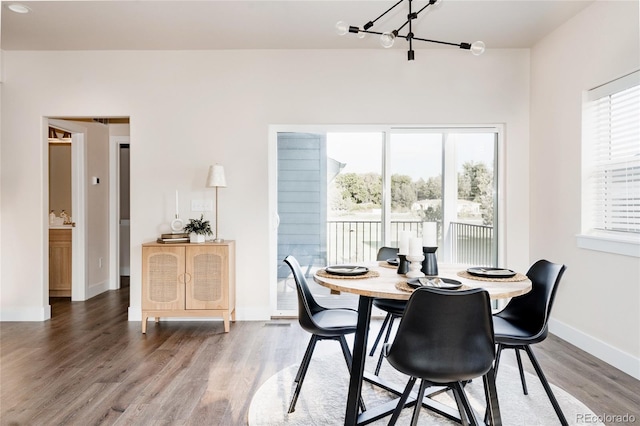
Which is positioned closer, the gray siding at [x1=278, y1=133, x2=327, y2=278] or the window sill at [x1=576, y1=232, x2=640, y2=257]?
the window sill at [x1=576, y1=232, x2=640, y2=257]

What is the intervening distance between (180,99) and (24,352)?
2572 mm

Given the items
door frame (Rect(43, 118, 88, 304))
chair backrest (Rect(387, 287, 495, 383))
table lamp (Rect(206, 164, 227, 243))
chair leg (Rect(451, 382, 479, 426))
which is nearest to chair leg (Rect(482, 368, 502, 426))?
chair leg (Rect(451, 382, 479, 426))

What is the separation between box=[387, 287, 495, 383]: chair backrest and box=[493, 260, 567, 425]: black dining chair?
456mm

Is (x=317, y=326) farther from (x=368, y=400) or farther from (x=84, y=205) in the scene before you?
(x=84, y=205)

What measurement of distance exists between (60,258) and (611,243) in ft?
18.8

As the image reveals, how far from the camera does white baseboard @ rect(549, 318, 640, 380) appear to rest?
8.89 ft

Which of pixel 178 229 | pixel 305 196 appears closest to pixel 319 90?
pixel 305 196

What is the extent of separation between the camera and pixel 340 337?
87.3 inches

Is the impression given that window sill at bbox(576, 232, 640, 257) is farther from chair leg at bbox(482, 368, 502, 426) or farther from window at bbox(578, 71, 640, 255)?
chair leg at bbox(482, 368, 502, 426)

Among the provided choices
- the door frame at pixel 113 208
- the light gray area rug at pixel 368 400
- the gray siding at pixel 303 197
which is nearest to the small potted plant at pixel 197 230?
the gray siding at pixel 303 197

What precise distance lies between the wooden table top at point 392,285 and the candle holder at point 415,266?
0.15 ft

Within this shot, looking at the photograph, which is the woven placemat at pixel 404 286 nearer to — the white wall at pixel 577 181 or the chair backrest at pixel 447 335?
the chair backrest at pixel 447 335

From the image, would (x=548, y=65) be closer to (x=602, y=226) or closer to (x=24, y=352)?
(x=602, y=226)

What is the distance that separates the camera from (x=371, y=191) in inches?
162
